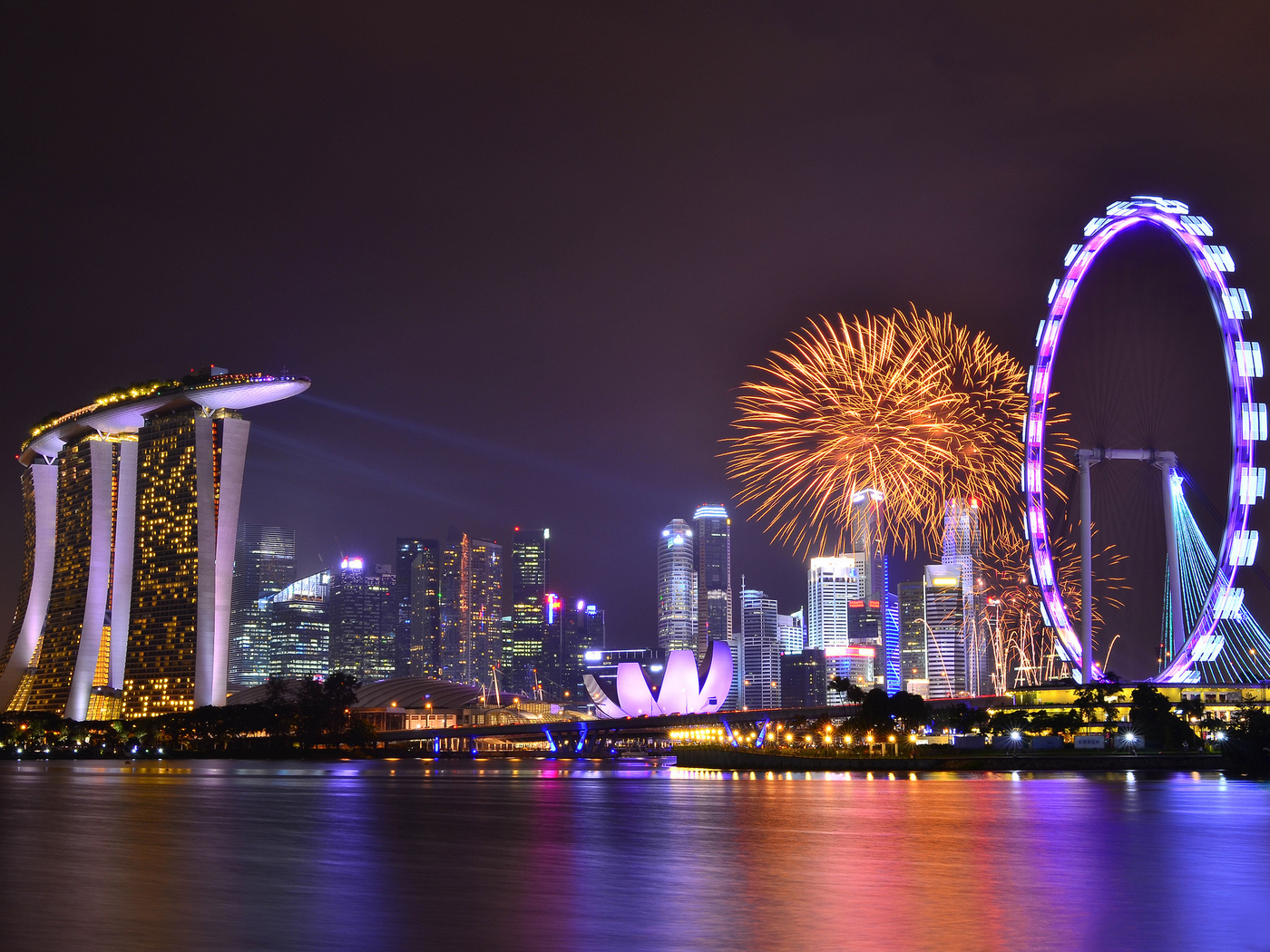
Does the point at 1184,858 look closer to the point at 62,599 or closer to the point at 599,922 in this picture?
the point at 599,922

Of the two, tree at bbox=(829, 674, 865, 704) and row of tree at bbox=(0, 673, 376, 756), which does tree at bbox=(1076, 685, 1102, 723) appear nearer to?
tree at bbox=(829, 674, 865, 704)

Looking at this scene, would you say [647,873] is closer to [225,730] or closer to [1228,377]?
[1228,377]

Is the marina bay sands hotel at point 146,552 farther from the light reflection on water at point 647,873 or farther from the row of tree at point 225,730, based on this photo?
the light reflection on water at point 647,873

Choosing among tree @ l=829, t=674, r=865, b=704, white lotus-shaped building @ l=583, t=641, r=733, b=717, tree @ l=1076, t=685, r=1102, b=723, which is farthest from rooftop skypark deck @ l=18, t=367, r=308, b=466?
tree @ l=1076, t=685, r=1102, b=723

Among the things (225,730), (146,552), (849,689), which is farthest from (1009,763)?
(146,552)

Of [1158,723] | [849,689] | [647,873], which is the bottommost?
[1158,723]

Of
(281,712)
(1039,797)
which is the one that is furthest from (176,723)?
(1039,797)
